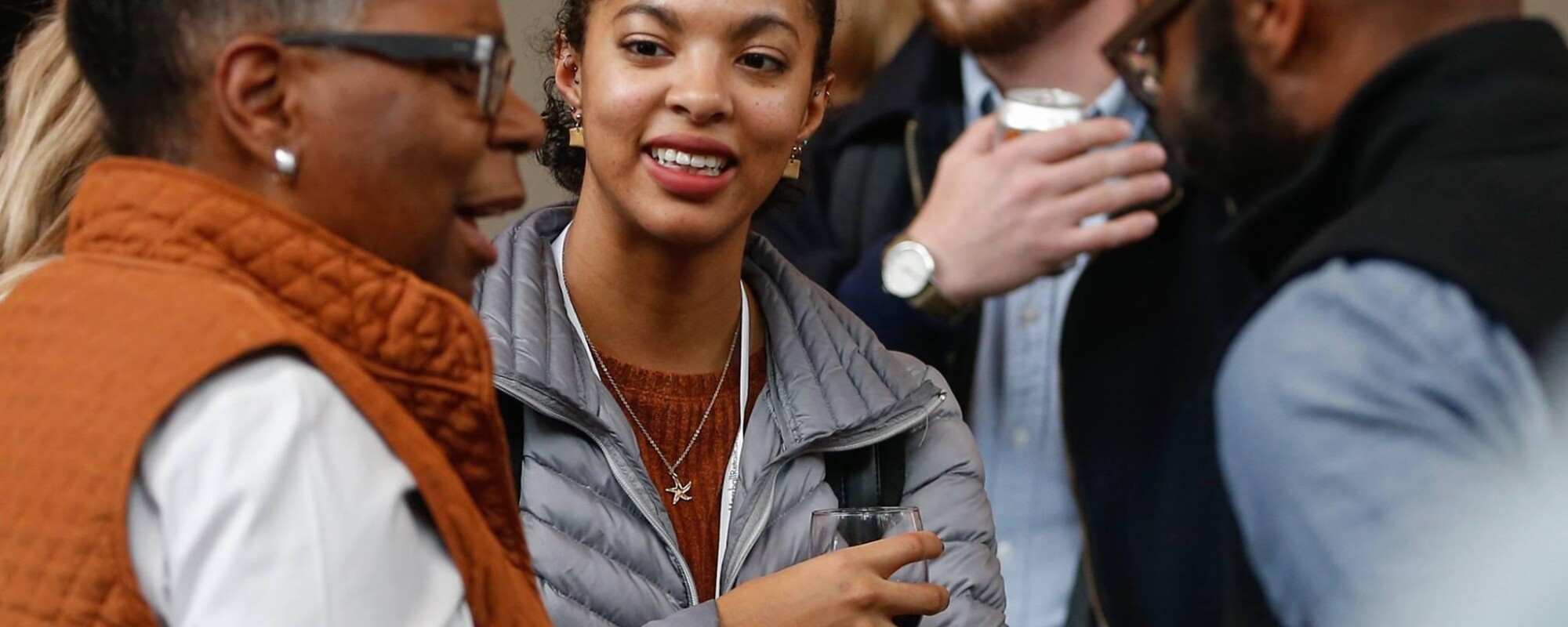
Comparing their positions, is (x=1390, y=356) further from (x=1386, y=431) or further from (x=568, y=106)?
(x=568, y=106)

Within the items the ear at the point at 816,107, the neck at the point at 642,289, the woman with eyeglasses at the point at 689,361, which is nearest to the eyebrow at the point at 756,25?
the woman with eyeglasses at the point at 689,361

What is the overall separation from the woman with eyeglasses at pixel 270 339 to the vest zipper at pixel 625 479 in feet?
1.54

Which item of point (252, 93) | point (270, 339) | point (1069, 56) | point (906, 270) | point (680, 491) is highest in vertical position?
point (252, 93)

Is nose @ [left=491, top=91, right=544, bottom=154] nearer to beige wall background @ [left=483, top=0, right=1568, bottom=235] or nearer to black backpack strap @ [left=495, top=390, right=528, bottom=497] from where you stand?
black backpack strap @ [left=495, top=390, right=528, bottom=497]

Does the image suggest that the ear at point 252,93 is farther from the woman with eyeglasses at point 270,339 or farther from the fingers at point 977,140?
the fingers at point 977,140

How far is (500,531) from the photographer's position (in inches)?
50.6

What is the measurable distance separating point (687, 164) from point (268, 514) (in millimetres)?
992

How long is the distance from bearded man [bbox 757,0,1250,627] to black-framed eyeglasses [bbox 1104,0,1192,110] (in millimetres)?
637

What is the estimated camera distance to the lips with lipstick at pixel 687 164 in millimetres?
1986

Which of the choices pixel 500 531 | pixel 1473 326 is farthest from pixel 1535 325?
pixel 500 531

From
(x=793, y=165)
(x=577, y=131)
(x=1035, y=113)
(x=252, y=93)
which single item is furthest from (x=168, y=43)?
(x=1035, y=113)

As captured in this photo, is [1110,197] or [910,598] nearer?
[910,598]

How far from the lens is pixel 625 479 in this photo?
1.85m

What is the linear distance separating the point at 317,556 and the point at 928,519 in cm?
99
